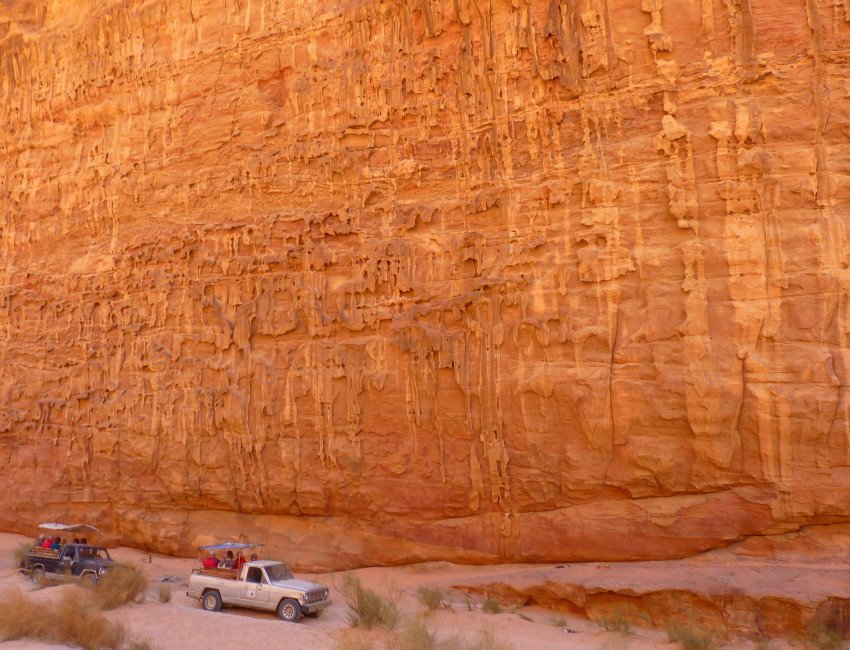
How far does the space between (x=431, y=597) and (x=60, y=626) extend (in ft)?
15.3

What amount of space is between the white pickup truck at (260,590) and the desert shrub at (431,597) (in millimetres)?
1355

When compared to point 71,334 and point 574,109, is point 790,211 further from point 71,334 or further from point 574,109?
point 71,334

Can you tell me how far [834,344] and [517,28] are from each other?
6.77 meters

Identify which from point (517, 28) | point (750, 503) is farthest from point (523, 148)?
point (750, 503)

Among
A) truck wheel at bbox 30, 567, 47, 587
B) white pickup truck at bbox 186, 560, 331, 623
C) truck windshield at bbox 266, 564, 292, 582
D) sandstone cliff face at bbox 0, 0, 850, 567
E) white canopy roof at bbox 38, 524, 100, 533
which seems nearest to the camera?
sandstone cliff face at bbox 0, 0, 850, 567

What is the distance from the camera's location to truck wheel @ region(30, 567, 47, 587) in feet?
36.0

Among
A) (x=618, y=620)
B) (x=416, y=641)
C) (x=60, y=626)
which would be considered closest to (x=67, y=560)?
(x=60, y=626)

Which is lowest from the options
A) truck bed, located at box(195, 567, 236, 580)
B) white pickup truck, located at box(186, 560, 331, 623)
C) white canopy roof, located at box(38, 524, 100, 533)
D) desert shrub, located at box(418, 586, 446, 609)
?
desert shrub, located at box(418, 586, 446, 609)

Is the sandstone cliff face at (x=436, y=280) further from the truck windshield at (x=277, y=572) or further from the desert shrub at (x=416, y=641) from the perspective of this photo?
the desert shrub at (x=416, y=641)

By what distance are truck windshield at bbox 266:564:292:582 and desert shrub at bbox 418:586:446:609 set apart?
199 cm

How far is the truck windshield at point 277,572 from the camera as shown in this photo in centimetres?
1001

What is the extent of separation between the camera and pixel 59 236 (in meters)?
15.8

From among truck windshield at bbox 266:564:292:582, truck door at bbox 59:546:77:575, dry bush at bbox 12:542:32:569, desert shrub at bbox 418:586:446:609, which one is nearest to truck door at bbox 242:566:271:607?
truck windshield at bbox 266:564:292:582

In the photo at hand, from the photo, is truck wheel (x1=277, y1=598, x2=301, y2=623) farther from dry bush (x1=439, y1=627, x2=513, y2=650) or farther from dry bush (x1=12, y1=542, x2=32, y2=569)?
dry bush (x1=12, y1=542, x2=32, y2=569)
